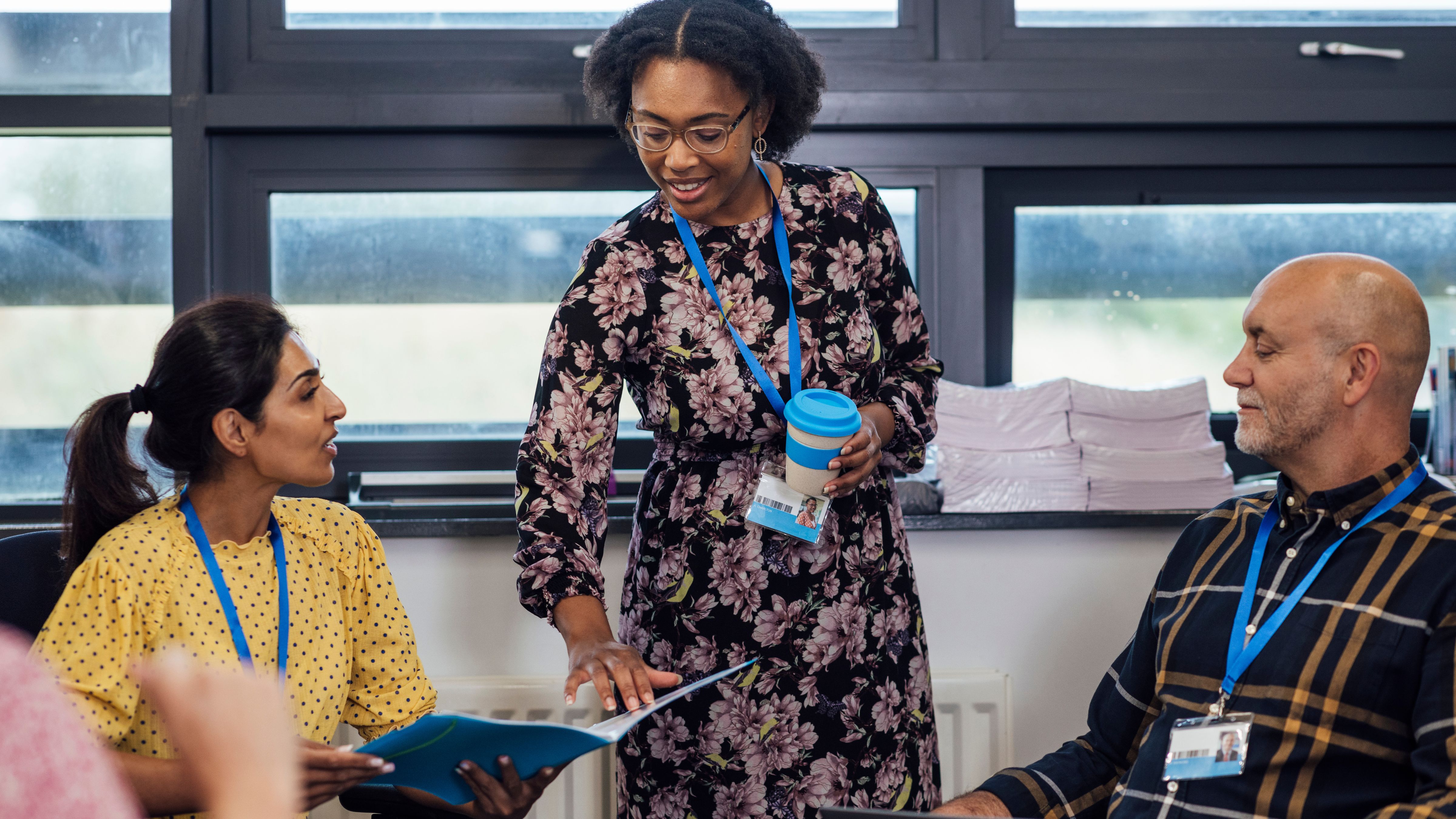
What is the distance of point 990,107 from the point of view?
8.28 ft

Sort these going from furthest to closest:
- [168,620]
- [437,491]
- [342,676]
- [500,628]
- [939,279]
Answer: [939,279], [437,491], [500,628], [342,676], [168,620]

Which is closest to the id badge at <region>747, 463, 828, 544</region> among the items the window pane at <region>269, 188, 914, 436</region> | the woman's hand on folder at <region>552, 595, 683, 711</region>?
the woman's hand on folder at <region>552, 595, 683, 711</region>

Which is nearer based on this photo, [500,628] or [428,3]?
[500,628]

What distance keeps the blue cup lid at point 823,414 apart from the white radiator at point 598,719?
0.90 metres

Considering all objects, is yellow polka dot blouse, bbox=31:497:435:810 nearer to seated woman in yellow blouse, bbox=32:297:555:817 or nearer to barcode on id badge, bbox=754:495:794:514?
seated woman in yellow blouse, bbox=32:297:555:817

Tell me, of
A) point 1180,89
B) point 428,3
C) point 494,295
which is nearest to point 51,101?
point 428,3

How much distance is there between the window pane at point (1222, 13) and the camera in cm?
259

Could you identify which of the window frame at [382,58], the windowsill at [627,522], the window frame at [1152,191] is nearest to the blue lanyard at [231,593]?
the windowsill at [627,522]

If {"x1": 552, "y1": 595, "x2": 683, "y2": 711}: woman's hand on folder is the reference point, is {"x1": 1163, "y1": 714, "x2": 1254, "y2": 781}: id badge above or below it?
below

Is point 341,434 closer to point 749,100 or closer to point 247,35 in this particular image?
point 247,35

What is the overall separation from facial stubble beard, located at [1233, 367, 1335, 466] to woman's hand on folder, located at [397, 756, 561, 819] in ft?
2.84

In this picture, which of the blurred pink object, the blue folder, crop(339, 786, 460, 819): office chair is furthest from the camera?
crop(339, 786, 460, 819): office chair

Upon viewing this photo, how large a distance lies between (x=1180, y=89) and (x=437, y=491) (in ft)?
5.77

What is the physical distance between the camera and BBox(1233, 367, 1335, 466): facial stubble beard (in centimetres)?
133
